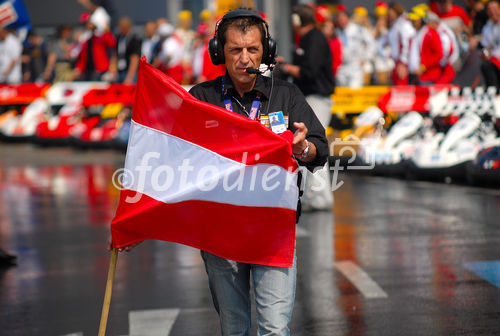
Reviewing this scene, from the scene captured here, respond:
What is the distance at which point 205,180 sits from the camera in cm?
478


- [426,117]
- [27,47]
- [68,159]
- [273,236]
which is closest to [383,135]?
[426,117]

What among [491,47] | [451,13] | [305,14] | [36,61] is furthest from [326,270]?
[36,61]

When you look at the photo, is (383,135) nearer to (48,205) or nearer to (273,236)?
(48,205)

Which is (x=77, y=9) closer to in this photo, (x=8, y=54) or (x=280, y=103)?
(x=8, y=54)

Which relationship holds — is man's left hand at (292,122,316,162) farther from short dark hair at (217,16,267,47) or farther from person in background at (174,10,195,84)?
person in background at (174,10,195,84)

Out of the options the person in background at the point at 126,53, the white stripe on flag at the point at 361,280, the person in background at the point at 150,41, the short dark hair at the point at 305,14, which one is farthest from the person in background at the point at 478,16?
the white stripe on flag at the point at 361,280

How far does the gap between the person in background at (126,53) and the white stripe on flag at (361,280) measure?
50.2 feet

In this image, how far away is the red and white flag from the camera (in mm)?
4637

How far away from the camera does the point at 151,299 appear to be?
737 cm

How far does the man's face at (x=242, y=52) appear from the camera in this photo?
459 cm

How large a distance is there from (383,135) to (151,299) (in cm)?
1010

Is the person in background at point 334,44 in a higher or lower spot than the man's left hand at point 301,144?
lower

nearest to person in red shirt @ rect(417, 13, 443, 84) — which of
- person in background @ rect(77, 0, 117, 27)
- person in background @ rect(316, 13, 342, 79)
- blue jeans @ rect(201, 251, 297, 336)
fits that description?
person in background @ rect(316, 13, 342, 79)

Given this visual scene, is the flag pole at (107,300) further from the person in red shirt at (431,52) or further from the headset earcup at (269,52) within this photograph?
the person in red shirt at (431,52)
